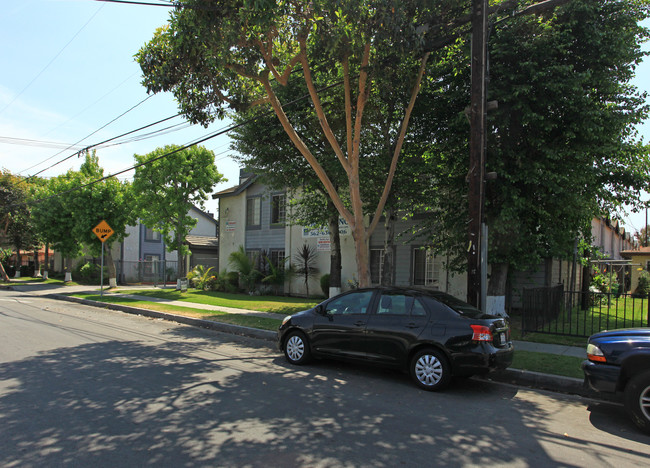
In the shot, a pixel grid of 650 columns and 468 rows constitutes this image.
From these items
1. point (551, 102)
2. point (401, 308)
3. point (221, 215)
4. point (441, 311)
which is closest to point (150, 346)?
point (401, 308)

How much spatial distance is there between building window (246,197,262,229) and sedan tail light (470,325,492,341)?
1831 centimetres

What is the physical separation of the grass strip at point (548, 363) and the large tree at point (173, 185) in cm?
1802

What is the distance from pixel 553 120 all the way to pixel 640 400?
7.97 meters

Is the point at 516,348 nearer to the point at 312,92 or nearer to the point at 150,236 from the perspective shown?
the point at 312,92

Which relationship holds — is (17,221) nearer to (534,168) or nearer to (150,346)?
(150,346)

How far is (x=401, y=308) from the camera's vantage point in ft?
22.9

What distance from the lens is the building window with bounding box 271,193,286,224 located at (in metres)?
22.2

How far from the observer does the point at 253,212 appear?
24062 mm

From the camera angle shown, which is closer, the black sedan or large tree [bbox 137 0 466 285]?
the black sedan

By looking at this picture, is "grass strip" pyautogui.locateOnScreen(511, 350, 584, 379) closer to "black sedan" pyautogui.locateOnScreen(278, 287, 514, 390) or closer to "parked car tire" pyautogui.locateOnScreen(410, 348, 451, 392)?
"black sedan" pyautogui.locateOnScreen(278, 287, 514, 390)

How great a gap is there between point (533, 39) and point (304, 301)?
12548mm

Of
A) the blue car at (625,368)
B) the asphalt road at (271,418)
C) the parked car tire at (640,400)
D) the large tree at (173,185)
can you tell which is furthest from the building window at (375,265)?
the parked car tire at (640,400)

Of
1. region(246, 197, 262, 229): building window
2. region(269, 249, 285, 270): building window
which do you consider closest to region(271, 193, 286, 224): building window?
region(246, 197, 262, 229): building window

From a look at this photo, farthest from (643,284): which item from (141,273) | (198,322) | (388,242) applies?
(141,273)
